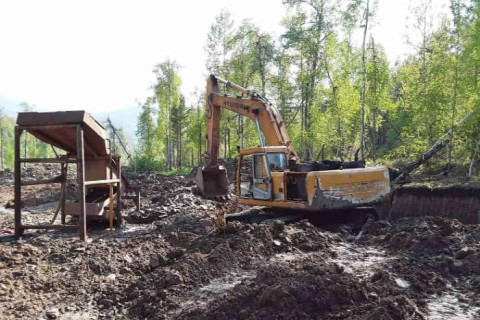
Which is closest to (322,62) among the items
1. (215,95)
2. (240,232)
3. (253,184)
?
(215,95)

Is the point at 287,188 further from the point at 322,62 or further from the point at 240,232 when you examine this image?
the point at 322,62

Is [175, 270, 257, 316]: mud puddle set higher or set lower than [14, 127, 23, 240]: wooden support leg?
lower

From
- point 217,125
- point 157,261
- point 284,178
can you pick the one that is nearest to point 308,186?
point 284,178

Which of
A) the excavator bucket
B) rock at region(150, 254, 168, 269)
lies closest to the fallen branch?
the excavator bucket

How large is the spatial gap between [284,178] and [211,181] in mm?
2785

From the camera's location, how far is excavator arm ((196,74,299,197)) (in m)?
11.4

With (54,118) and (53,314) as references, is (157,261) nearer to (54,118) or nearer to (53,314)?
(53,314)

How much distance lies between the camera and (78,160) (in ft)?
26.9

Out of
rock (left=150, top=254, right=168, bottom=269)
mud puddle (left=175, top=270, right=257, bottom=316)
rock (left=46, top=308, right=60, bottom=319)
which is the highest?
rock (left=150, top=254, right=168, bottom=269)

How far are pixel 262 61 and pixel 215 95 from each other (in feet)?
54.1

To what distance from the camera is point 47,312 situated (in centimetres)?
530

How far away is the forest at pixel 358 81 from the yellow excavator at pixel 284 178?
1279 millimetres

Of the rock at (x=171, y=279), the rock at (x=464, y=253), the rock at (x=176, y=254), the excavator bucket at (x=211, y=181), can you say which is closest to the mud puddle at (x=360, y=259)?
the rock at (x=464, y=253)

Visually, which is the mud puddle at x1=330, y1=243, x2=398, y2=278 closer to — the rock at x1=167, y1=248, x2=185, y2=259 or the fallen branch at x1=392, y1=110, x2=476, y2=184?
the rock at x1=167, y1=248, x2=185, y2=259
